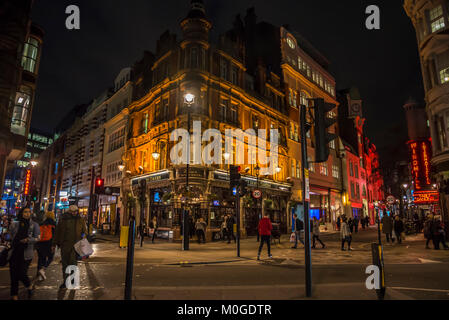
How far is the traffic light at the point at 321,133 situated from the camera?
5.73 metres

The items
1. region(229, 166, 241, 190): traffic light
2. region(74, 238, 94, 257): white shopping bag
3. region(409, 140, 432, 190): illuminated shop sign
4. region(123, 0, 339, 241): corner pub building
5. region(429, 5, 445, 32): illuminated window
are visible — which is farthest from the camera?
region(409, 140, 432, 190): illuminated shop sign

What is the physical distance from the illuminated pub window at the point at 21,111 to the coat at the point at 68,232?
16038 mm

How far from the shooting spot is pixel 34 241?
245 inches

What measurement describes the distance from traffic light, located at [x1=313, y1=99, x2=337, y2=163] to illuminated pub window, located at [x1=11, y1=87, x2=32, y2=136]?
2032 cm

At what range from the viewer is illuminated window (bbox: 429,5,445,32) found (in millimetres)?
19250

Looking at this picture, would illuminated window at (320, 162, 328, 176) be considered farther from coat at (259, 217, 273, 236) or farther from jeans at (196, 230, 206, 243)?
coat at (259, 217, 273, 236)

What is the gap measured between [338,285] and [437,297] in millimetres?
1832

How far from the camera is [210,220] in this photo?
22.1m

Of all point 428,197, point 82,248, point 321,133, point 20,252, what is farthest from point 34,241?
point 428,197

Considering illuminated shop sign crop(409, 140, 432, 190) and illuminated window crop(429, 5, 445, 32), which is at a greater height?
illuminated window crop(429, 5, 445, 32)

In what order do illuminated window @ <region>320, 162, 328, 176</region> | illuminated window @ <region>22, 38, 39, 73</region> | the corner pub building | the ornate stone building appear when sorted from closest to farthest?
the ornate stone building → illuminated window @ <region>22, 38, 39, 73</region> → the corner pub building → illuminated window @ <region>320, 162, 328, 176</region>

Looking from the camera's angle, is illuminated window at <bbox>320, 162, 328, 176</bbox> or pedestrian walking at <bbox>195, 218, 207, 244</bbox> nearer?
pedestrian walking at <bbox>195, 218, 207, 244</bbox>

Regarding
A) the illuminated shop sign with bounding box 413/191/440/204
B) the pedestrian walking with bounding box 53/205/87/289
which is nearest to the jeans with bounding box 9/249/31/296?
the pedestrian walking with bounding box 53/205/87/289

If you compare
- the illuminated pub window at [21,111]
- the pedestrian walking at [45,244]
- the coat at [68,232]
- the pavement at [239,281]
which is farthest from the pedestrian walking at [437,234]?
the illuminated pub window at [21,111]
